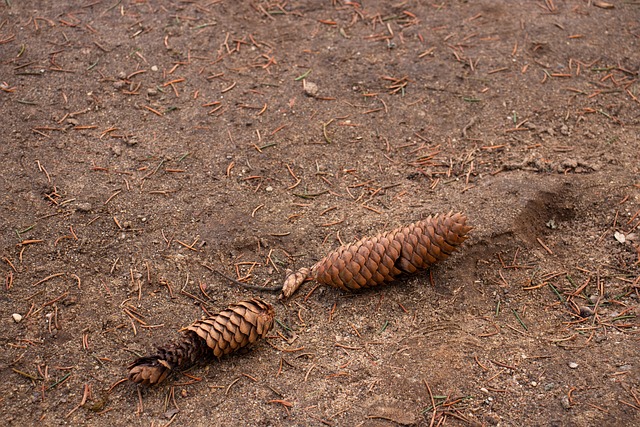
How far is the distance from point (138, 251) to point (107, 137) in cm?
82

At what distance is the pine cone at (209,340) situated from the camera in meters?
2.44

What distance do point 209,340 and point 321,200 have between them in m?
1.03

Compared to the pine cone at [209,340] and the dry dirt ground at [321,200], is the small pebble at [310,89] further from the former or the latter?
the pine cone at [209,340]

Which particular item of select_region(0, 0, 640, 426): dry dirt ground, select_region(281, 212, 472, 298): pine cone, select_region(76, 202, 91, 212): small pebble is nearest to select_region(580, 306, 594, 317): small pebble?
select_region(0, 0, 640, 426): dry dirt ground

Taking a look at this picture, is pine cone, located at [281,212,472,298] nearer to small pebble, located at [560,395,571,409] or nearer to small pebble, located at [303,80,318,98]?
small pebble, located at [560,395,571,409]

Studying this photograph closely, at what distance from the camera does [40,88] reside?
3668 mm

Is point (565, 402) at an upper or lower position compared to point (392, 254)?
lower

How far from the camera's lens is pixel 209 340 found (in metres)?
2.50

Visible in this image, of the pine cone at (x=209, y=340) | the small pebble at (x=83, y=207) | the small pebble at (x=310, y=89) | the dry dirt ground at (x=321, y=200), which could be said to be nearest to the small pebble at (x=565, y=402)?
the dry dirt ground at (x=321, y=200)

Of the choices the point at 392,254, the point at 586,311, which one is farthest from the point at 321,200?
the point at 586,311

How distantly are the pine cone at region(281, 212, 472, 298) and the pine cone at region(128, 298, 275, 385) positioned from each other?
0.92 ft

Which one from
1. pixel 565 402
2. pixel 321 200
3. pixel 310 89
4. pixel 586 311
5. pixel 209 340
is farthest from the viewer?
pixel 310 89

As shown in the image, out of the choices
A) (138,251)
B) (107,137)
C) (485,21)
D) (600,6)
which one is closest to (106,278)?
(138,251)

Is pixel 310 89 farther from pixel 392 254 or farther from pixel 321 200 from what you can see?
pixel 392 254
